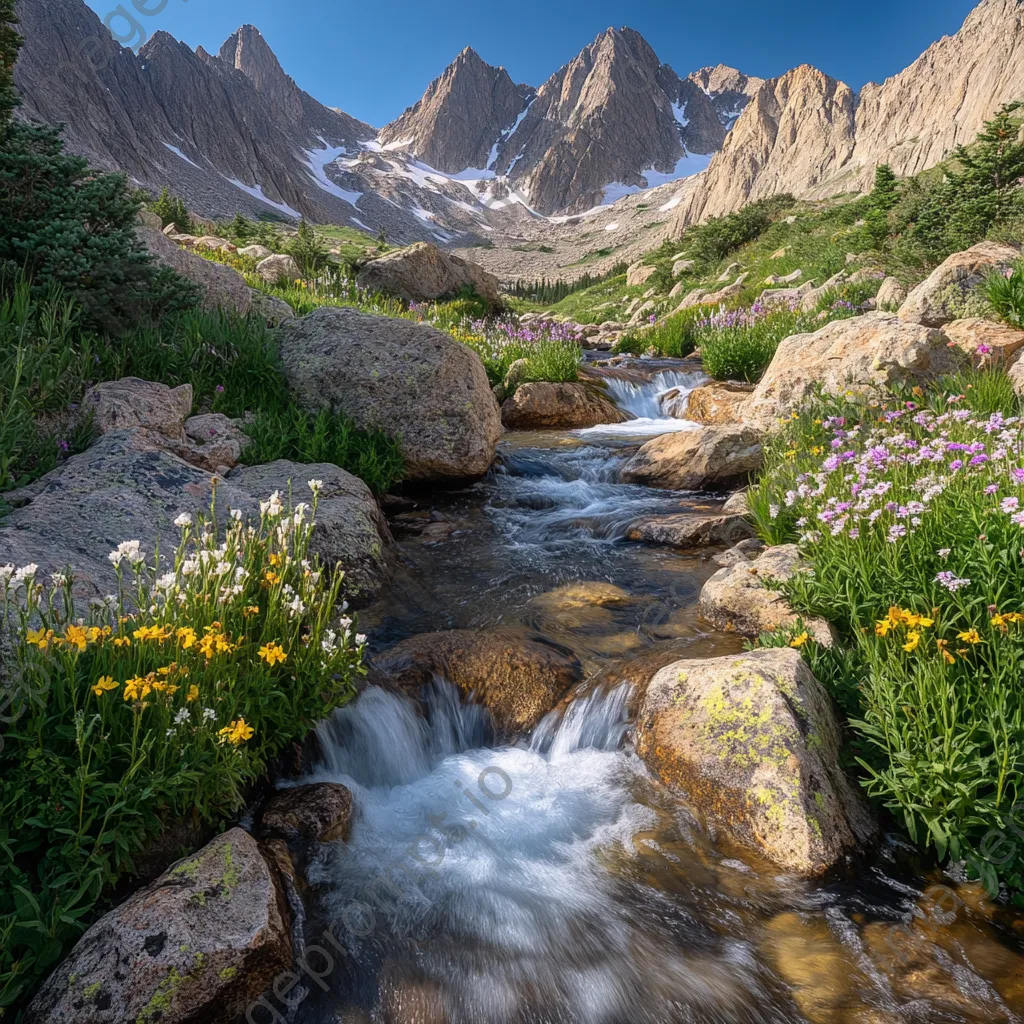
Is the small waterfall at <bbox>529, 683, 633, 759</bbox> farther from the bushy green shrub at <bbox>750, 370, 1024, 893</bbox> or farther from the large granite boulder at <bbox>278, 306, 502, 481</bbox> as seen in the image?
the large granite boulder at <bbox>278, 306, 502, 481</bbox>

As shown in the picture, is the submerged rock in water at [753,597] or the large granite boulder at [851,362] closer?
the submerged rock in water at [753,597]

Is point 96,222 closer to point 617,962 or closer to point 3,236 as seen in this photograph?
point 3,236

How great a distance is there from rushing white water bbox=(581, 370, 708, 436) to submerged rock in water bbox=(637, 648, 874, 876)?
8.82 meters

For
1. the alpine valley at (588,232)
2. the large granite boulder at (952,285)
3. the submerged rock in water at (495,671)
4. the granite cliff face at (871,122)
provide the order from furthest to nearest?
the alpine valley at (588,232) → the granite cliff face at (871,122) → the large granite boulder at (952,285) → the submerged rock in water at (495,671)

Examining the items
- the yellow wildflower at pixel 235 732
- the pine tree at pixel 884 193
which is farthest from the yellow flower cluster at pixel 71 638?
the pine tree at pixel 884 193

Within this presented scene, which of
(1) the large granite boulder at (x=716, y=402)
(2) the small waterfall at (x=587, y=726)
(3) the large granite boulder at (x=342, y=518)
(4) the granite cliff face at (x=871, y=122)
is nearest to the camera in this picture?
(2) the small waterfall at (x=587, y=726)

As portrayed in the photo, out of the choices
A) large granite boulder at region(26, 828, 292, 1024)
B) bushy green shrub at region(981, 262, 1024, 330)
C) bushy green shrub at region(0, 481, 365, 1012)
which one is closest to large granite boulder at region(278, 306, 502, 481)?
bushy green shrub at region(0, 481, 365, 1012)

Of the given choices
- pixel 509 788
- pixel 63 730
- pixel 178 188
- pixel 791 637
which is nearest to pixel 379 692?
pixel 509 788

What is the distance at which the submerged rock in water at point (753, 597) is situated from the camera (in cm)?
483

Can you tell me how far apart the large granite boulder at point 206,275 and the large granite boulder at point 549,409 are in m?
5.00

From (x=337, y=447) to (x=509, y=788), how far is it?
4.94 metres

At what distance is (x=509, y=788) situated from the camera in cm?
399

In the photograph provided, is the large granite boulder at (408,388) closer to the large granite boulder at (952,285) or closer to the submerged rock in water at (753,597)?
the submerged rock in water at (753,597)

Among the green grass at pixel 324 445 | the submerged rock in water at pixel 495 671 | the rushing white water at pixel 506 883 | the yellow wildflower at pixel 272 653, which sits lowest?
the rushing white water at pixel 506 883
